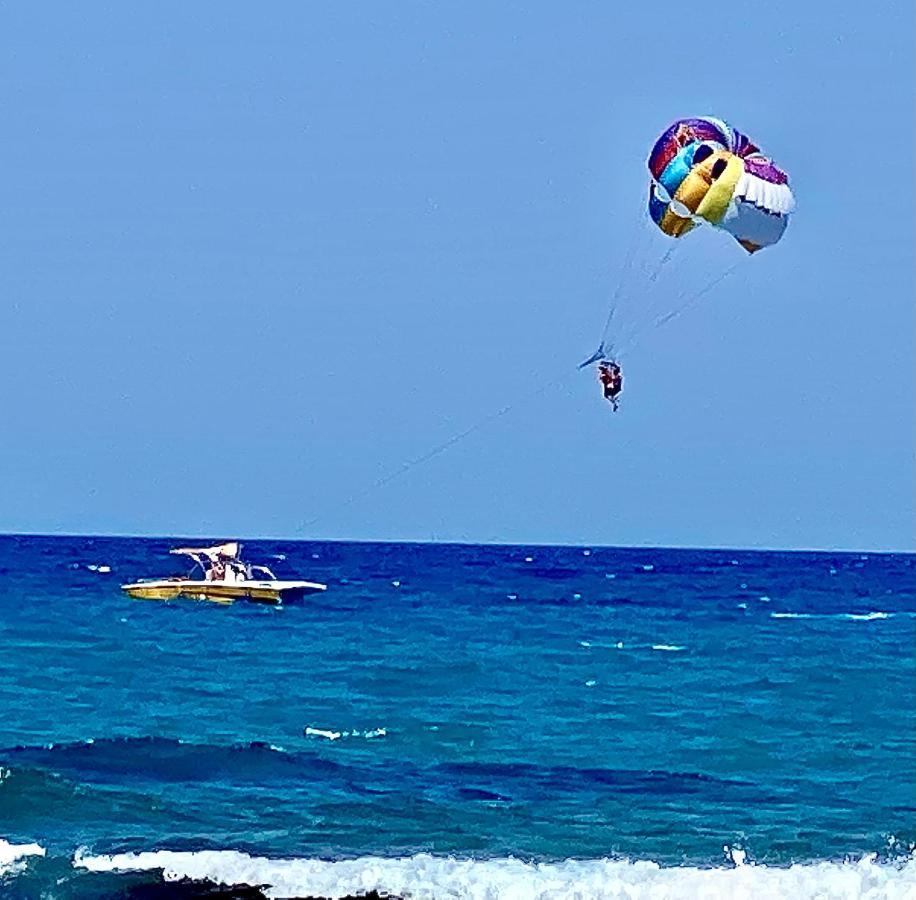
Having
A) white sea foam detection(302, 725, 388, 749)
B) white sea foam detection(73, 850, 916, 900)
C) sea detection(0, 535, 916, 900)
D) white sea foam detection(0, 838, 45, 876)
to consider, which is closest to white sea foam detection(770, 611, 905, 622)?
sea detection(0, 535, 916, 900)

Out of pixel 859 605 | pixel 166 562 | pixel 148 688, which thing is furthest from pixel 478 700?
pixel 166 562

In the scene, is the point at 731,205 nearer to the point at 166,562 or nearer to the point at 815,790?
the point at 815,790

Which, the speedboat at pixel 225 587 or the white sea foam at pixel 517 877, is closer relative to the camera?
the white sea foam at pixel 517 877

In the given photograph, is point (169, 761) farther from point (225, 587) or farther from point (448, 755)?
point (225, 587)

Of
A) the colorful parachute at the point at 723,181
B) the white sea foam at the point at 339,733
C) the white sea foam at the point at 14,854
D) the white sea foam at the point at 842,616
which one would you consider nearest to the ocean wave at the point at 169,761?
the white sea foam at the point at 339,733

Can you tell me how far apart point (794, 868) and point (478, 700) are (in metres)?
14.1

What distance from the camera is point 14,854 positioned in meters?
18.3

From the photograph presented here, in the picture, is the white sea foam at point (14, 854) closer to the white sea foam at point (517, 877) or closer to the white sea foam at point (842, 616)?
the white sea foam at point (517, 877)

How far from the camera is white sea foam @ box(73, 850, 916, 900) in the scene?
56.1ft

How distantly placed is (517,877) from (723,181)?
304 inches

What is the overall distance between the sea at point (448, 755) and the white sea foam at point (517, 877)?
0.13ft

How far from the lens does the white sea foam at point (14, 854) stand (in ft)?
58.2

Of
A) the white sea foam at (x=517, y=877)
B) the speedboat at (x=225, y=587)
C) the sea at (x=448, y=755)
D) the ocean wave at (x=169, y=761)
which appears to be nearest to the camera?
the white sea foam at (x=517, y=877)

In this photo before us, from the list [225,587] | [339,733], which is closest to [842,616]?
[225,587]
